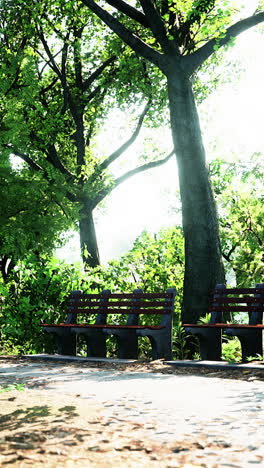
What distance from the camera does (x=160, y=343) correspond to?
9766 mm

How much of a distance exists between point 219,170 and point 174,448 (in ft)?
86.0

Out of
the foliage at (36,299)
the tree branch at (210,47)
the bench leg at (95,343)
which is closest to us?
the bench leg at (95,343)

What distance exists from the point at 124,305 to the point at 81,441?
6.16 meters

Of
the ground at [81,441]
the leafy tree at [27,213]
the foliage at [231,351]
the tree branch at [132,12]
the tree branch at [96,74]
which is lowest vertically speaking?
the ground at [81,441]

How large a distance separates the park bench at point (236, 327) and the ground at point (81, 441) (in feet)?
11.6

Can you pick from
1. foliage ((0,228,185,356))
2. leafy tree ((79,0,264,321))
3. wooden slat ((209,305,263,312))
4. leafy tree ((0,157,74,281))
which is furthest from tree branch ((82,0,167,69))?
wooden slat ((209,305,263,312))

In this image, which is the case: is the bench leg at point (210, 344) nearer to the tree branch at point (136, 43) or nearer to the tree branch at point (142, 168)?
the tree branch at point (136, 43)

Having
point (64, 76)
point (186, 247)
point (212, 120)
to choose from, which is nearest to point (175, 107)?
point (186, 247)

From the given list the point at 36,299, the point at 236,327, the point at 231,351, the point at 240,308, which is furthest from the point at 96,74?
the point at 236,327

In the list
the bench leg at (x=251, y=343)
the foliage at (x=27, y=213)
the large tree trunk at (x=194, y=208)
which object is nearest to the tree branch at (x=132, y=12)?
the large tree trunk at (x=194, y=208)

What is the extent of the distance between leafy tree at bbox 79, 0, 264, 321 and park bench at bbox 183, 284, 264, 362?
4.94 ft

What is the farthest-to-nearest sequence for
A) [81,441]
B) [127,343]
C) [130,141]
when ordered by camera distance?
[130,141], [127,343], [81,441]

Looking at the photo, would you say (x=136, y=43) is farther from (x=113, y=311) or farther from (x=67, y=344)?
(x=67, y=344)

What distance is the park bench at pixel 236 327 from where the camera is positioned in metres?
9.12
